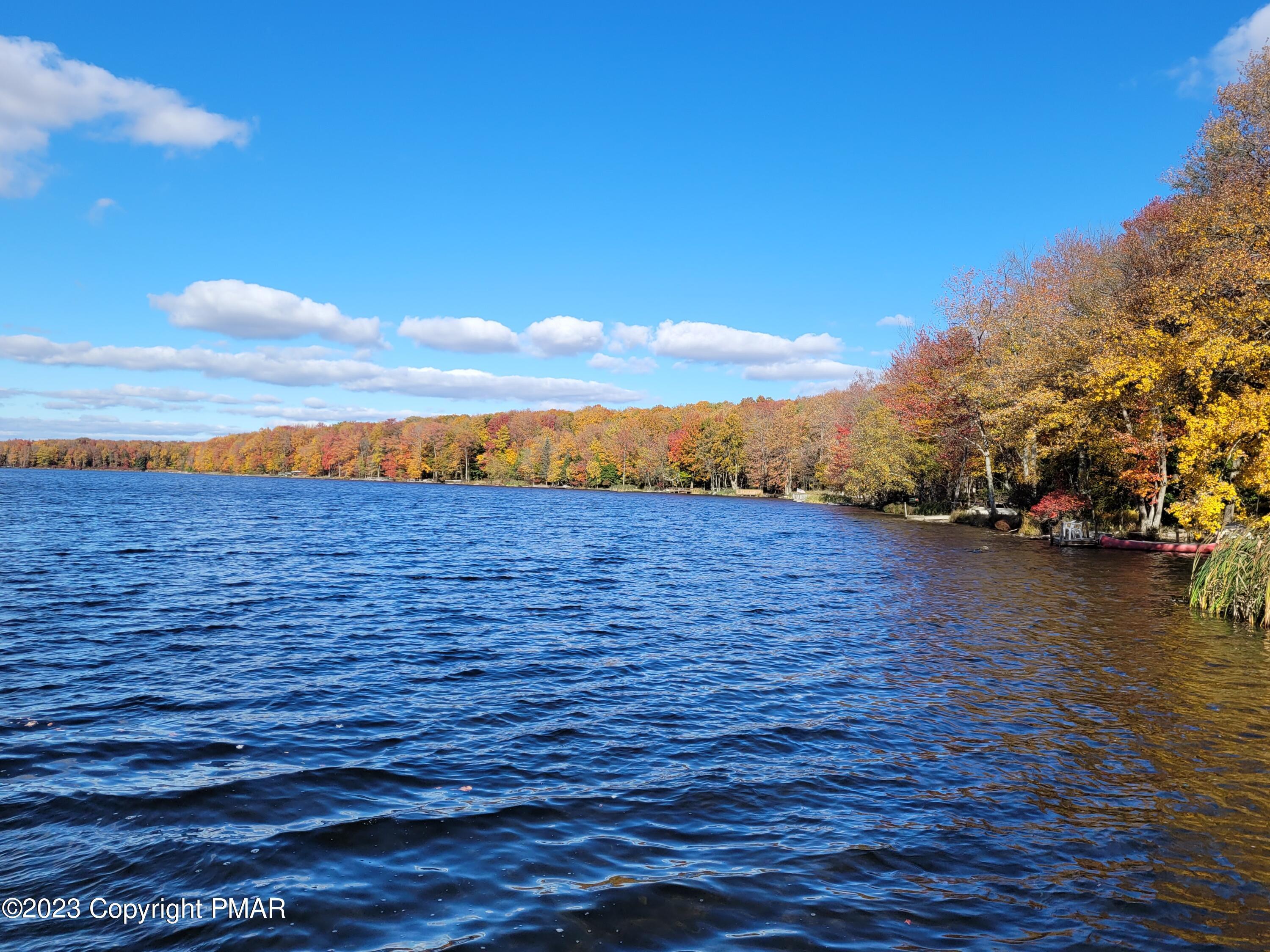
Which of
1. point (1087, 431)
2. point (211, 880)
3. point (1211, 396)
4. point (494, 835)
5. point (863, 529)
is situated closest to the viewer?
point (211, 880)

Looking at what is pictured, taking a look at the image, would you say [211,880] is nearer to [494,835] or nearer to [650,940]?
[494,835]

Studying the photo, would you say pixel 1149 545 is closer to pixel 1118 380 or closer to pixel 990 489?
pixel 1118 380

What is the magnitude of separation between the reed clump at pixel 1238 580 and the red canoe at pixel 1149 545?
56.9 ft

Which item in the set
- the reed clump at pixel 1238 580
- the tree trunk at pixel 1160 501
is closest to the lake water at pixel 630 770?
the reed clump at pixel 1238 580

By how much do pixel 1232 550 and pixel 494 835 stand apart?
2021cm

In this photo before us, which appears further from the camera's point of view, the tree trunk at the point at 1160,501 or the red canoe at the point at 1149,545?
the tree trunk at the point at 1160,501

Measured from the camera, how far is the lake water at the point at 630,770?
562 cm

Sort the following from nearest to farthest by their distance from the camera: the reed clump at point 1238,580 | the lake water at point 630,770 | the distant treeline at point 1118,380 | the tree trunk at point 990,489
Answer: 1. the lake water at point 630,770
2. the reed clump at point 1238,580
3. the distant treeline at point 1118,380
4. the tree trunk at point 990,489

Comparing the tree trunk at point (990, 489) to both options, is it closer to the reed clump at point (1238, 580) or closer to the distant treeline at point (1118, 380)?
the distant treeline at point (1118, 380)

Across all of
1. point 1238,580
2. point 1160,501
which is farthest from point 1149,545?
point 1238,580

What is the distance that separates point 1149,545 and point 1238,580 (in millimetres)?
22338

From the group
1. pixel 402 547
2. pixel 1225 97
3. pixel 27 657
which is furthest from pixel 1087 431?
pixel 27 657

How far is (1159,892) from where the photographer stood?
6.01 meters

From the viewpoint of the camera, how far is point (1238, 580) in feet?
58.2
